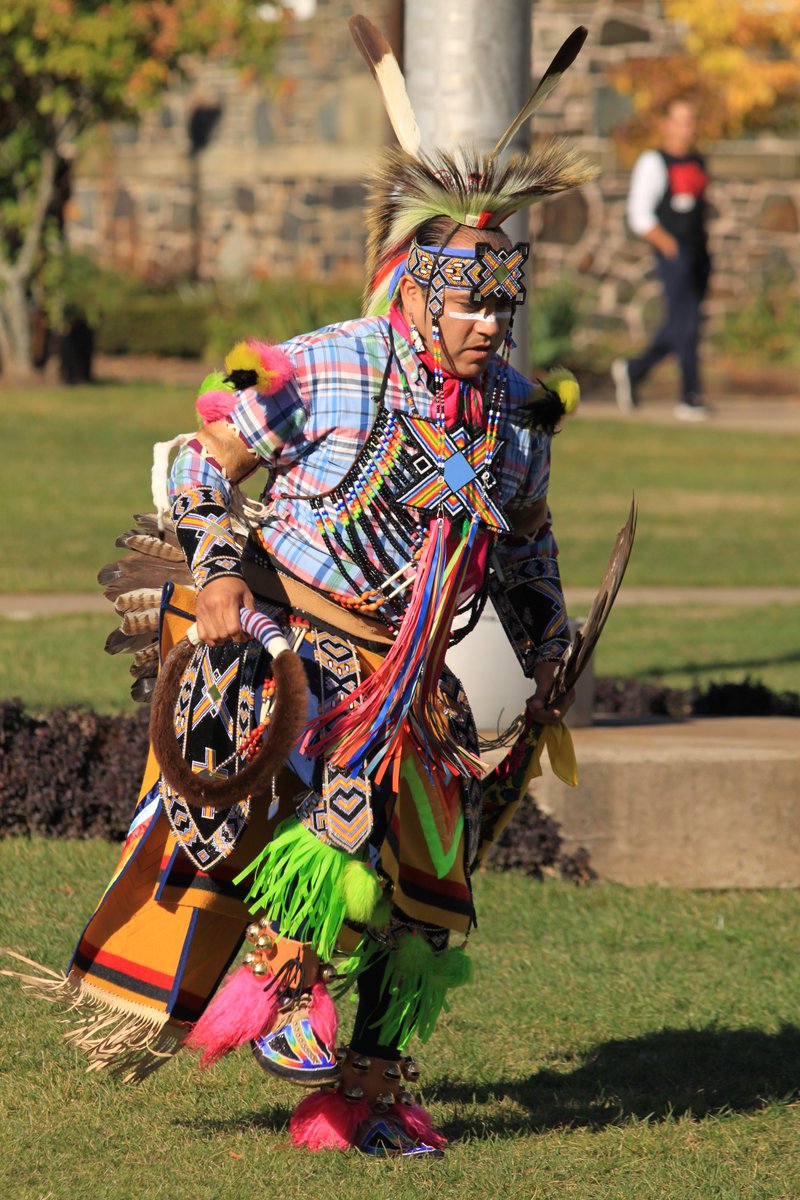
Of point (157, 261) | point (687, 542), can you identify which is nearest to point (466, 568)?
point (687, 542)

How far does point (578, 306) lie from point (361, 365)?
18.8 metres

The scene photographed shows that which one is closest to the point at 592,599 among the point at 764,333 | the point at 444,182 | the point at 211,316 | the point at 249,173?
the point at 444,182

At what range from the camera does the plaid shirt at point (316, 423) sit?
13.3ft

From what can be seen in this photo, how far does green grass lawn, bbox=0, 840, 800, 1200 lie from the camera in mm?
4203

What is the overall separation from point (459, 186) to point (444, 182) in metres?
0.03

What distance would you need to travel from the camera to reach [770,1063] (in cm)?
507

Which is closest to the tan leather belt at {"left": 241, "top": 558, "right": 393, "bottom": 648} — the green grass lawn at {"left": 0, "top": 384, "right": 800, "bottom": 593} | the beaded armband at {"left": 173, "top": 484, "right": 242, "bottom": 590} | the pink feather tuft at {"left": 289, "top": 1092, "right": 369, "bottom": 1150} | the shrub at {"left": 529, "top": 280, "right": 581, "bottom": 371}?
the beaded armband at {"left": 173, "top": 484, "right": 242, "bottom": 590}

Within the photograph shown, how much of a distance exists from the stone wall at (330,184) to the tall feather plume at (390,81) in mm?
17464

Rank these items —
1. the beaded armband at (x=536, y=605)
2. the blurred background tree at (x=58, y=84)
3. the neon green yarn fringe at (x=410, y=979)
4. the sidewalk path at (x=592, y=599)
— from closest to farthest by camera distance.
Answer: the neon green yarn fringe at (x=410, y=979)
the beaded armband at (x=536, y=605)
the sidewalk path at (x=592, y=599)
the blurred background tree at (x=58, y=84)

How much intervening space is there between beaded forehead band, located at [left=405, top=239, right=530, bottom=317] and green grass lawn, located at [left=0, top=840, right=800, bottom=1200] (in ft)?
5.85

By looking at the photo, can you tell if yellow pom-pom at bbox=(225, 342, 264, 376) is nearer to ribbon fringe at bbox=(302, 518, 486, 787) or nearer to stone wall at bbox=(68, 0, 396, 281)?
ribbon fringe at bbox=(302, 518, 486, 787)

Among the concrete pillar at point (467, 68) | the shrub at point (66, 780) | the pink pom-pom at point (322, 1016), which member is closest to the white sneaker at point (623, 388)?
the concrete pillar at point (467, 68)

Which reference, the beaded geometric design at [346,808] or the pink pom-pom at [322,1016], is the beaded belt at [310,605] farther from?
the pink pom-pom at [322,1016]

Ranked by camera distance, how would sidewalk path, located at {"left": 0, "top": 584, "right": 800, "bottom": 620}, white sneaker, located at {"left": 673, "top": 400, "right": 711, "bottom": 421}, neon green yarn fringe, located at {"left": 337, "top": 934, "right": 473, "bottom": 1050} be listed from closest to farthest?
1. neon green yarn fringe, located at {"left": 337, "top": 934, "right": 473, "bottom": 1050}
2. sidewalk path, located at {"left": 0, "top": 584, "right": 800, "bottom": 620}
3. white sneaker, located at {"left": 673, "top": 400, "right": 711, "bottom": 421}
